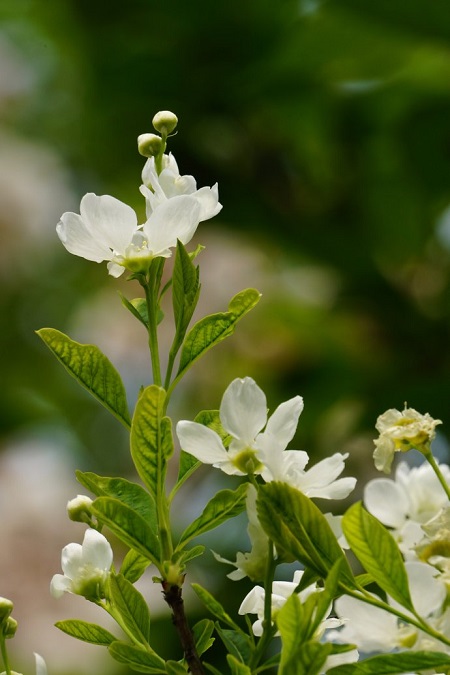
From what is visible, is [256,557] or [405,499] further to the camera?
[405,499]

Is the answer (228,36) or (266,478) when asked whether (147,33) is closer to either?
(228,36)

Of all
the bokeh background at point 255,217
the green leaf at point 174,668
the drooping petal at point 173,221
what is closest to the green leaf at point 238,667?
the green leaf at point 174,668

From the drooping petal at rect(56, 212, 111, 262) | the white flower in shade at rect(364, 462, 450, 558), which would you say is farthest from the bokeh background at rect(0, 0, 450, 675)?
the drooping petal at rect(56, 212, 111, 262)

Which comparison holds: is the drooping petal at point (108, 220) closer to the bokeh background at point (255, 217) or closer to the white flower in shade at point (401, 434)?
the white flower in shade at point (401, 434)

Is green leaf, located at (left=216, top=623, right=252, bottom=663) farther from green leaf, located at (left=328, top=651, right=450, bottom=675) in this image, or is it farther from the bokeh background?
the bokeh background

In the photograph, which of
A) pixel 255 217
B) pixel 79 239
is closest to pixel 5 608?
pixel 79 239

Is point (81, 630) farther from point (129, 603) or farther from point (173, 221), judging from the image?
point (173, 221)
